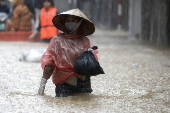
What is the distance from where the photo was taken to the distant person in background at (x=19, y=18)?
48.4ft

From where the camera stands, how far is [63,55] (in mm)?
5441

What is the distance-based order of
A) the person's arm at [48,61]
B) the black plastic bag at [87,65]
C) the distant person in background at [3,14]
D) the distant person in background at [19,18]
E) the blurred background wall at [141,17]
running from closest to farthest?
1. the black plastic bag at [87,65]
2. the person's arm at [48,61]
3. the blurred background wall at [141,17]
4. the distant person in background at [19,18]
5. the distant person in background at [3,14]

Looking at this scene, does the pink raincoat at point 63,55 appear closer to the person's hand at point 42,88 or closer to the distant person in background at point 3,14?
the person's hand at point 42,88

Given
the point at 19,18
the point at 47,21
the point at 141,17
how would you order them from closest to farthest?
the point at 47,21 < the point at 19,18 < the point at 141,17

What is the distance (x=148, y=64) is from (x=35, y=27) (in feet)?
21.8

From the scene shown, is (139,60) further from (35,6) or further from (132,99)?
(35,6)

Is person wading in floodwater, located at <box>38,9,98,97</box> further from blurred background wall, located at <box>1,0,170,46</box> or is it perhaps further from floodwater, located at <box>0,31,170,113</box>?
blurred background wall, located at <box>1,0,170,46</box>

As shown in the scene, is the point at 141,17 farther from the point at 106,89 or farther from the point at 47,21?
the point at 106,89

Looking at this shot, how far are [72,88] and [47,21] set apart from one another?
27.6 feet

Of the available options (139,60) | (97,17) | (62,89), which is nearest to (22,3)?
(139,60)

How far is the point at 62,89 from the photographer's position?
5.58m

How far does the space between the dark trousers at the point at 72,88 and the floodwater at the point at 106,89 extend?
94 mm

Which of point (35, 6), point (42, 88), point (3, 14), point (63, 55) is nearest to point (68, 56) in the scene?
point (63, 55)

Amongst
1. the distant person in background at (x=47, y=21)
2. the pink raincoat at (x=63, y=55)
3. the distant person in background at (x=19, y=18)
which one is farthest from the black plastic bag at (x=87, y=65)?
the distant person in background at (x=19, y=18)
